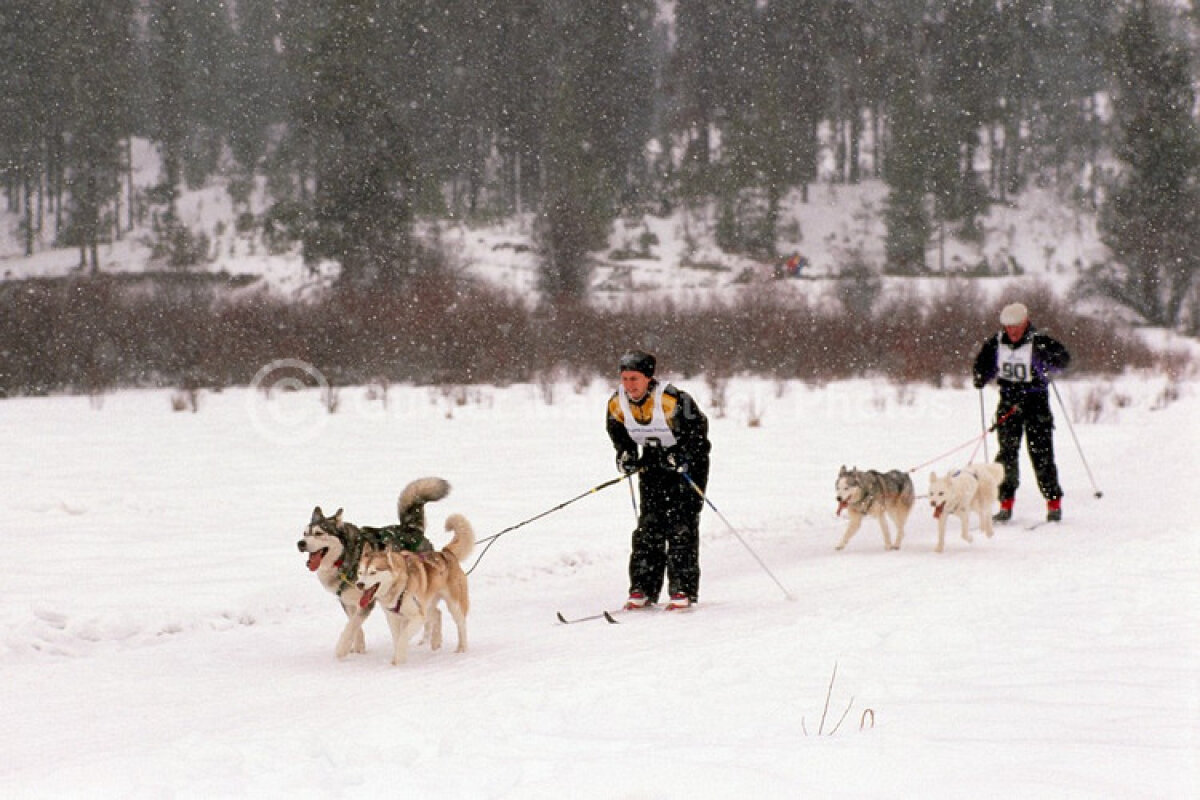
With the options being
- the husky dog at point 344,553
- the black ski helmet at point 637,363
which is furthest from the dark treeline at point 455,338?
the husky dog at point 344,553

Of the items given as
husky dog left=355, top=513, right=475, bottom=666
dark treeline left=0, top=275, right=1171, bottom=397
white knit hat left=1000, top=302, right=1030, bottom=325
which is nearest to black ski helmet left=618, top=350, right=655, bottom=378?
husky dog left=355, top=513, right=475, bottom=666

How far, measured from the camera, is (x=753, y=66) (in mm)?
49156

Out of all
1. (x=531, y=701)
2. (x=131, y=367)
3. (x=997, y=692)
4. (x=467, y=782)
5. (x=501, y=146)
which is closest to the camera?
(x=467, y=782)

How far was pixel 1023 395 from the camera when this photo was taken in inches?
374

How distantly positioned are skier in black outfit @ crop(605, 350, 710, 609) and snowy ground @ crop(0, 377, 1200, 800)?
38cm

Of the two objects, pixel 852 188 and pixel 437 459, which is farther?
pixel 852 188

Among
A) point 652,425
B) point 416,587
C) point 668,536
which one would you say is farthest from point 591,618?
point 416,587

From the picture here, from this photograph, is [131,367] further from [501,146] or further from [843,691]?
[501,146]

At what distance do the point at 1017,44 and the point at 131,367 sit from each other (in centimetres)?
4517

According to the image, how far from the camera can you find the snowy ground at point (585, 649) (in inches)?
127

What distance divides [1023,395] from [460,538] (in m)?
6.27

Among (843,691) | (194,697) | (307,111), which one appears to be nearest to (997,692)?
(843,691)

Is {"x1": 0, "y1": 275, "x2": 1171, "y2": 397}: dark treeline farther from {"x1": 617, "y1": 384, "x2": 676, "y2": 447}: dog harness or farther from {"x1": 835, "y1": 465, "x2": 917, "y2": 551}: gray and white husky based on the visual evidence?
{"x1": 617, "y1": 384, "x2": 676, "y2": 447}: dog harness

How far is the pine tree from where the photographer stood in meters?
32.7
